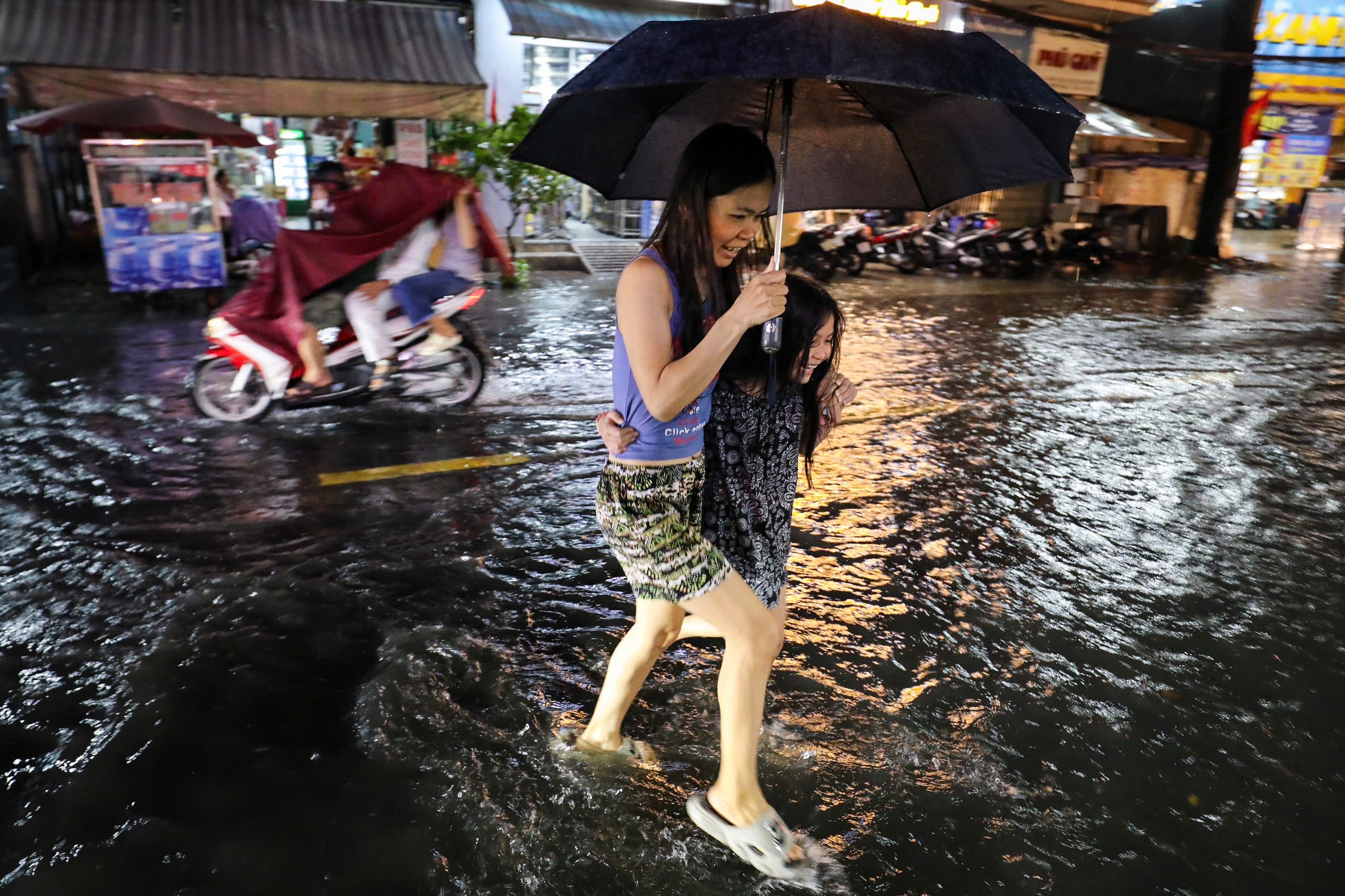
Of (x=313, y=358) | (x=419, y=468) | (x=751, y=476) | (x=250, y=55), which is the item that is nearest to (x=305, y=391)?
(x=313, y=358)

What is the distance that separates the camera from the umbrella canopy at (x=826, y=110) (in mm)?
2076

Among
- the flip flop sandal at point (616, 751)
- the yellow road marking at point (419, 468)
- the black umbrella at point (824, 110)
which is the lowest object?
the yellow road marking at point (419, 468)

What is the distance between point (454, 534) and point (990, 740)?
2.76 metres

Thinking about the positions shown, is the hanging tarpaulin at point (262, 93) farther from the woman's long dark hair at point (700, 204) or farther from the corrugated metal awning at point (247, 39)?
the woman's long dark hair at point (700, 204)

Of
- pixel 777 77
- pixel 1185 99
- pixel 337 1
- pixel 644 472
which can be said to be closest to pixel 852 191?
pixel 777 77

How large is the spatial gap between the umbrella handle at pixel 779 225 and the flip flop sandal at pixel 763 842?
1.27 m

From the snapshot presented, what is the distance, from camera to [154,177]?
423 inches

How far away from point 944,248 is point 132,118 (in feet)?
41.7

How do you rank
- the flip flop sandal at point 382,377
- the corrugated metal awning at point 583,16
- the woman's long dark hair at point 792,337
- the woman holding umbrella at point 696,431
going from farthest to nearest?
1. the corrugated metal awning at point 583,16
2. the flip flop sandal at point 382,377
3. the woman's long dark hair at point 792,337
4. the woman holding umbrella at point 696,431

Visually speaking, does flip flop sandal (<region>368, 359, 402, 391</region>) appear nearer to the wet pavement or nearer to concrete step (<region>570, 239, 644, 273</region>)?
the wet pavement

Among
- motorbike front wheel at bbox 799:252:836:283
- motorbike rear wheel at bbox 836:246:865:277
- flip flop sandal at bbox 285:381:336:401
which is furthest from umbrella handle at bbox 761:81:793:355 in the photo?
motorbike rear wheel at bbox 836:246:865:277

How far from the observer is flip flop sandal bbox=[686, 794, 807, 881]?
2459 mm

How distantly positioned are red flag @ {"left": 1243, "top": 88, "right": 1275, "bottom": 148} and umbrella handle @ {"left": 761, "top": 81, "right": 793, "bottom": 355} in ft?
70.1

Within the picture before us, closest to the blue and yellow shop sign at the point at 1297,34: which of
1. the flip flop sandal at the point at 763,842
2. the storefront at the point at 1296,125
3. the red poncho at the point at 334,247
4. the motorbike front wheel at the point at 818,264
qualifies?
the storefront at the point at 1296,125
